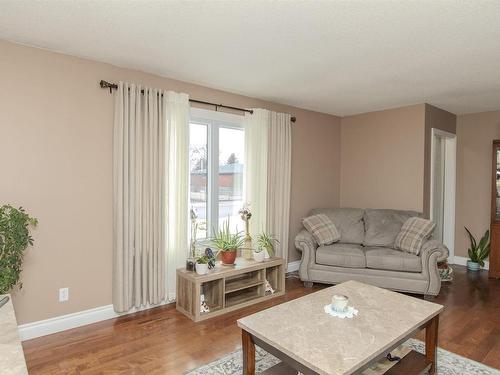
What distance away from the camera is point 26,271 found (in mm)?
2717

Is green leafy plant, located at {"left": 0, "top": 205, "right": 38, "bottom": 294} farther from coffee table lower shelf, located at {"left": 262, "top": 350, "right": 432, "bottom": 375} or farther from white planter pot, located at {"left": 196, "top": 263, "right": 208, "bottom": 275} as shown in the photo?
coffee table lower shelf, located at {"left": 262, "top": 350, "right": 432, "bottom": 375}

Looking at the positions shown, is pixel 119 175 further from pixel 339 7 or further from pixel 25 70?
pixel 339 7

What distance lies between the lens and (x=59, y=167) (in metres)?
2.85

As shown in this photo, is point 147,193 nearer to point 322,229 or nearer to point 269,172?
point 269,172

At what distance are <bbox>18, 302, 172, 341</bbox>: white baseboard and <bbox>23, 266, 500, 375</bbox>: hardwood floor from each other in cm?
6

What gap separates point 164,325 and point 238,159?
A: 2.11 meters

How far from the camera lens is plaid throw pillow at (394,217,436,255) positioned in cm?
384

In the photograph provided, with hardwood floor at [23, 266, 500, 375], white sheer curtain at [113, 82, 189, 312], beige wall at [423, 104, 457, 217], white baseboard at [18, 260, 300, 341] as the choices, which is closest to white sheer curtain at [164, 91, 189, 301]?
white sheer curtain at [113, 82, 189, 312]

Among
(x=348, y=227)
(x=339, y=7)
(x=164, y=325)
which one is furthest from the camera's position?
(x=348, y=227)

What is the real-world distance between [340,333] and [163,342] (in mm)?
1549

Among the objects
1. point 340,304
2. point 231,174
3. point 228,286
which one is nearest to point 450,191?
point 231,174

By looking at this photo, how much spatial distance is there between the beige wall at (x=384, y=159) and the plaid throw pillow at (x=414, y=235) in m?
0.58

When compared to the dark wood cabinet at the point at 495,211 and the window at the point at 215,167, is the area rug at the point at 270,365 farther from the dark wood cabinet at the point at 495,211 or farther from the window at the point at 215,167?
the dark wood cabinet at the point at 495,211

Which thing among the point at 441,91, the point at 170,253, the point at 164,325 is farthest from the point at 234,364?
the point at 441,91
